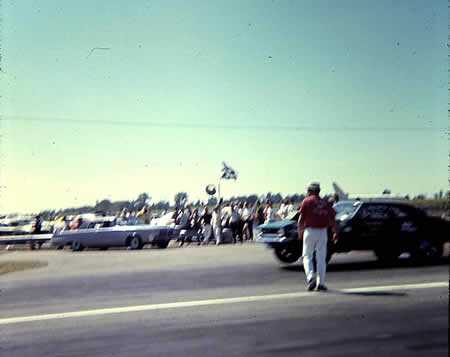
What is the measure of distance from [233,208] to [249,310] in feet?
48.3

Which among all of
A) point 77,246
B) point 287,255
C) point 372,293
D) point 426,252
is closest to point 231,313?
point 372,293

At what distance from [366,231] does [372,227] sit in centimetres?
17

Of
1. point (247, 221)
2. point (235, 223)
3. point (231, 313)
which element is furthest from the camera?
point (247, 221)

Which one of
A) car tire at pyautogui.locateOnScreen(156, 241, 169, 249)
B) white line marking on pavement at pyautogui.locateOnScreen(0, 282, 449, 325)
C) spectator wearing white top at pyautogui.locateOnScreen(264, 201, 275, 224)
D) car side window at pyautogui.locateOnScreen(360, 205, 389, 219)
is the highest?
car side window at pyautogui.locateOnScreen(360, 205, 389, 219)

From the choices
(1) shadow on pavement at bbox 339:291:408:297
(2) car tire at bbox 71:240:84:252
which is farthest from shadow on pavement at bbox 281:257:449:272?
(2) car tire at bbox 71:240:84:252

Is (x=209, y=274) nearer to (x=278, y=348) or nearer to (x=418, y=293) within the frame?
(x=418, y=293)

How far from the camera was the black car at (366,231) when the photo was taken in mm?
10906

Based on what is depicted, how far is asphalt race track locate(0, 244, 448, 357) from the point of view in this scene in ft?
17.3

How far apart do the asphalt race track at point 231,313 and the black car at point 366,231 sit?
1.48 feet

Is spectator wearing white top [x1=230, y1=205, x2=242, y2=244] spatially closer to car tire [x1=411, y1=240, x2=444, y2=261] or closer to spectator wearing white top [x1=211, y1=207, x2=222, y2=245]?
spectator wearing white top [x1=211, y1=207, x2=222, y2=245]

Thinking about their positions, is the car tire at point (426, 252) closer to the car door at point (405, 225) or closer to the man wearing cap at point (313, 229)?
the car door at point (405, 225)

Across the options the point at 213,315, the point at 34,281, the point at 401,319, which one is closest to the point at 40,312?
the point at 213,315

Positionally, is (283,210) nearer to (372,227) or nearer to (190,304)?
(372,227)

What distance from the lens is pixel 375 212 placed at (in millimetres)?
11453
